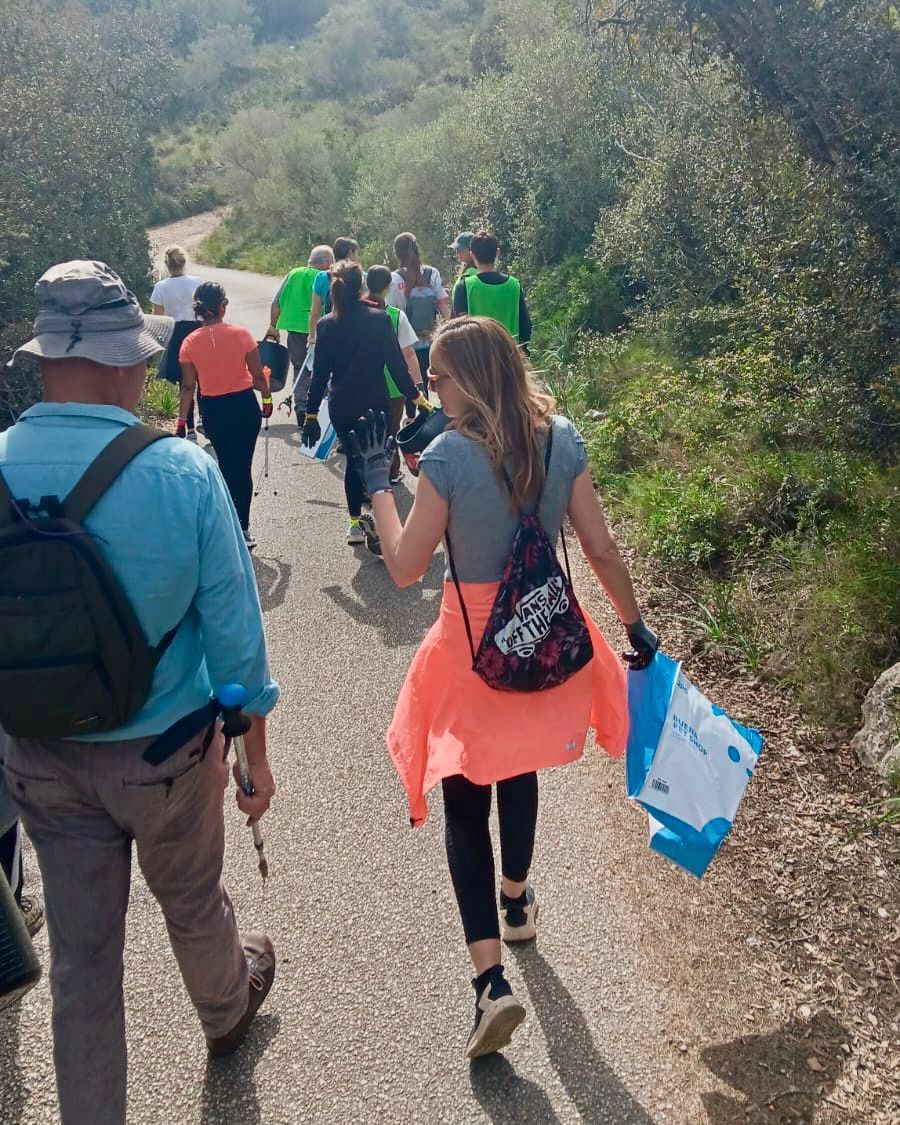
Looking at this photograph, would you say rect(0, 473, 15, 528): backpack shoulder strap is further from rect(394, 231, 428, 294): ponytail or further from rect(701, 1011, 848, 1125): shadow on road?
rect(394, 231, 428, 294): ponytail

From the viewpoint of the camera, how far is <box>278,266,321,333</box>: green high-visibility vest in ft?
29.9

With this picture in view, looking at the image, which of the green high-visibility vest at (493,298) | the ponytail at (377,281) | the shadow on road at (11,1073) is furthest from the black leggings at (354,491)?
the shadow on road at (11,1073)

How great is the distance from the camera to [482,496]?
246 centimetres

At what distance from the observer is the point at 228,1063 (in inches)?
106

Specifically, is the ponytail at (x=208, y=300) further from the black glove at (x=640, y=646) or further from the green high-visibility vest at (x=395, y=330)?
the black glove at (x=640, y=646)

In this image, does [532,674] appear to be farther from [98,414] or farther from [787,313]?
[787,313]

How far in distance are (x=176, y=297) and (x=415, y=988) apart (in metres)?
6.89

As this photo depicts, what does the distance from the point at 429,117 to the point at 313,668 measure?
95.6ft

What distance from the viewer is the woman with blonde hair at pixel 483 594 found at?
247 centimetres

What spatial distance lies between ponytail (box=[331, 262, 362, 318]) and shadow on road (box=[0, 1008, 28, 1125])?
14.3 feet

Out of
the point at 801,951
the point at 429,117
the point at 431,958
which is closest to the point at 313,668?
the point at 431,958

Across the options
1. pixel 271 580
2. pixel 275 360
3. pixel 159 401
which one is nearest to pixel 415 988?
pixel 271 580

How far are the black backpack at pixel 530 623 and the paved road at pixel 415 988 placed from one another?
108 centimetres

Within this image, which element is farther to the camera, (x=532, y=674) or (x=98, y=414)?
(x=532, y=674)
